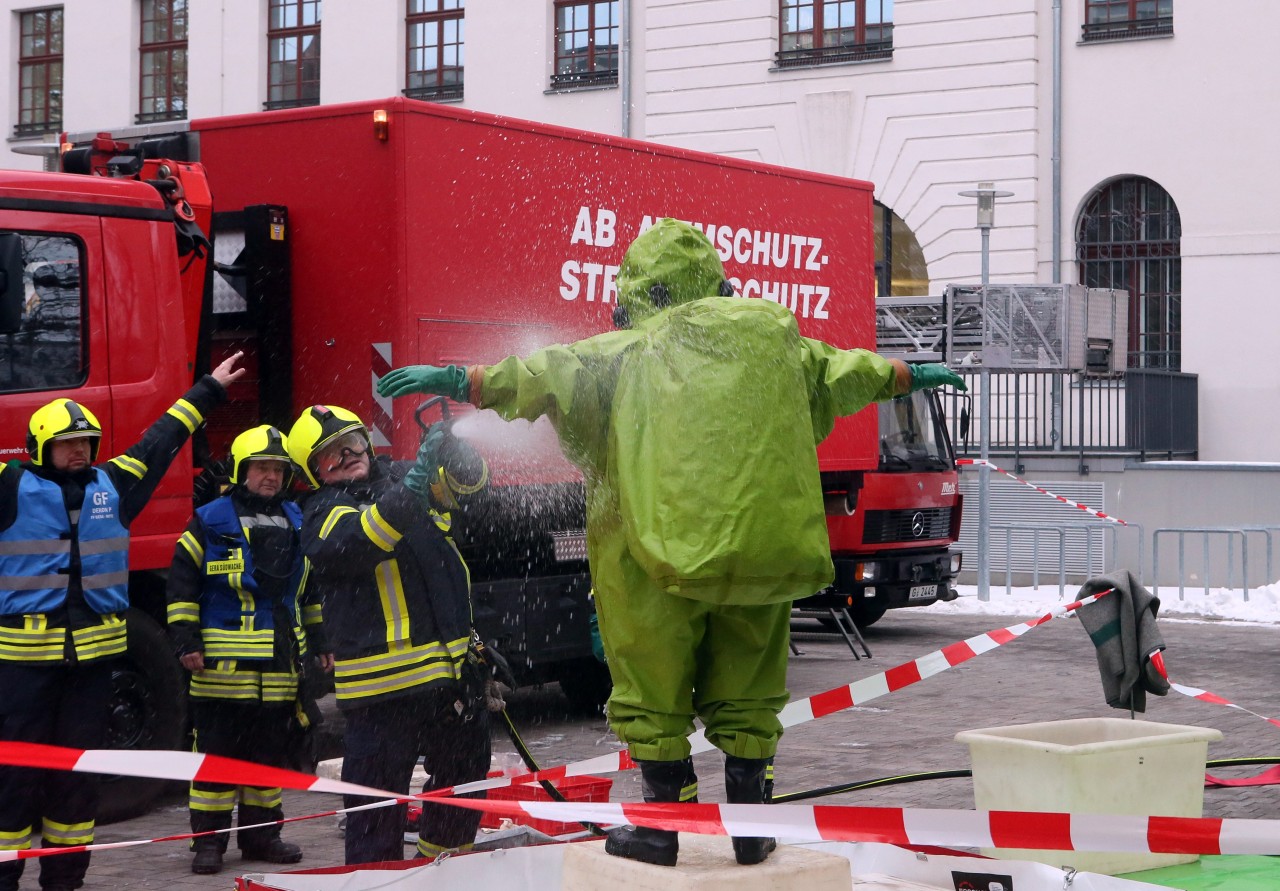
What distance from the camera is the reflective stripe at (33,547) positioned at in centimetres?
591

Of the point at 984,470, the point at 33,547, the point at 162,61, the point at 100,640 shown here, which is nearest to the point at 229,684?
the point at 100,640

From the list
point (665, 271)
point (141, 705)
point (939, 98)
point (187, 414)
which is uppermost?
point (939, 98)

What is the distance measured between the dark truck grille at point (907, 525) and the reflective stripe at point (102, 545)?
8087mm

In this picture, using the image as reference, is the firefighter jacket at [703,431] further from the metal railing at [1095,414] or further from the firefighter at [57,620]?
the metal railing at [1095,414]

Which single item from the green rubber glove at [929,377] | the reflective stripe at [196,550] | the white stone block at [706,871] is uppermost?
the green rubber glove at [929,377]

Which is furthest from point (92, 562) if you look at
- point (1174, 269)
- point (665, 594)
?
point (1174, 269)

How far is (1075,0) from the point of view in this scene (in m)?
21.8

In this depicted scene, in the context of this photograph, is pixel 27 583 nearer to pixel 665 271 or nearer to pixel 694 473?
pixel 665 271

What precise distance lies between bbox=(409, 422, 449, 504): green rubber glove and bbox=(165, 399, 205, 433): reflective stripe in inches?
73.2

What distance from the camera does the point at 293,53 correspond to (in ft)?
88.4

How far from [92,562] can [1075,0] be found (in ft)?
60.0

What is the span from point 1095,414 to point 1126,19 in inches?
204

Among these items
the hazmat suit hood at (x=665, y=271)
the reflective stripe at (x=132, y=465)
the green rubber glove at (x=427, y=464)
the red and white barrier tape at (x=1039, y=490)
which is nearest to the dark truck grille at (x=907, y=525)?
the red and white barrier tape at (x=1039, y=490)

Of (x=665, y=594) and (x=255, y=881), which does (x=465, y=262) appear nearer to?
(x=255, y=881)
